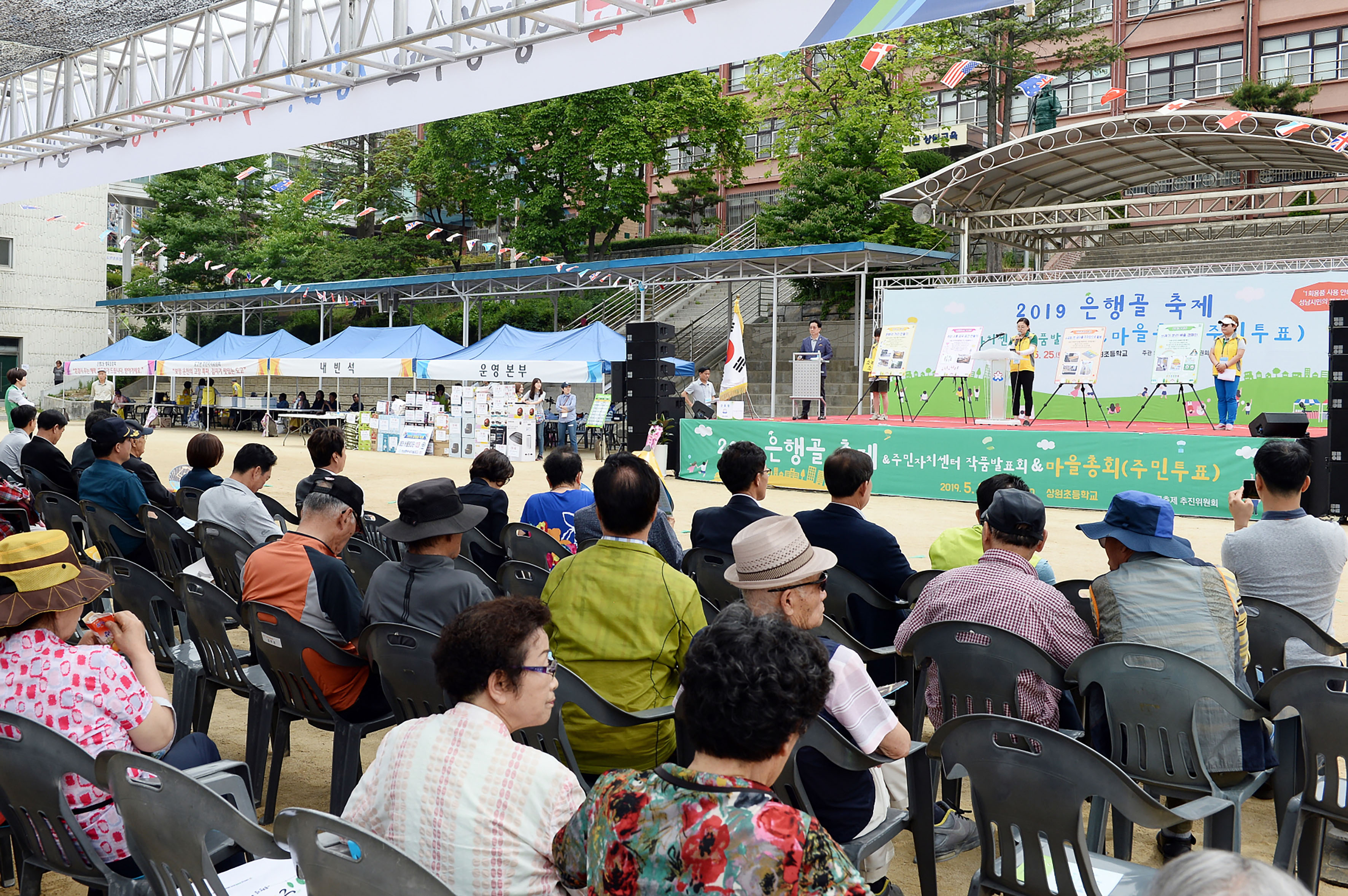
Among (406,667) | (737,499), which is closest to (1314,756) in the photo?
(737,499)

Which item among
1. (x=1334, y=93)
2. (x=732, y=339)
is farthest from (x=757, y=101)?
(x=732, y=339)

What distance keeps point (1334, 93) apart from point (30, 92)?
105 feet

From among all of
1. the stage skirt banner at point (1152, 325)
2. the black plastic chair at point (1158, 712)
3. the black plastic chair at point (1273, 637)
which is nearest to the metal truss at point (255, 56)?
the black plastic chair at point (1273, 637)

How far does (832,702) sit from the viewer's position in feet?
7.47

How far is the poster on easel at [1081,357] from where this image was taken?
14.2 metres

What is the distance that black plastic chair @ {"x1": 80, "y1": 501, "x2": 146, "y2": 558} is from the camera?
17.7 feet

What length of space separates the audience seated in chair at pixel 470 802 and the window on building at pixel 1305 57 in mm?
32976

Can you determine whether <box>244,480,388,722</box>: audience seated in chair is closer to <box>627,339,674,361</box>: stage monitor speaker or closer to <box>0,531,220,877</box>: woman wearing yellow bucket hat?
<box>0,531,220,877</box>: woman wearing yellow bucket hat

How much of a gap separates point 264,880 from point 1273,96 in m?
32.0

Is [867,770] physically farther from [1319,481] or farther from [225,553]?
[1319,481]

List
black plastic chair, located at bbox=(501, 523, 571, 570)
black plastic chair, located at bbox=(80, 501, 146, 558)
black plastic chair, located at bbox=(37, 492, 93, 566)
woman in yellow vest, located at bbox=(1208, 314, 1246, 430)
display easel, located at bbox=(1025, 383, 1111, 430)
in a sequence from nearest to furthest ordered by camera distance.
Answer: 1. black plastic chair, located at bbox=(501, 523, 571, 570)
2. black plastic chair, located at bbox=(80, 501, 146, 558)
3. black plastic chair, located at bbox=(37, 492, 93, 566)
4. woman in yellow vest, located at bbox=(1208, 314, 1246, 430)
5. display easel, located at bbox=(1025, 383, 1111, 430)

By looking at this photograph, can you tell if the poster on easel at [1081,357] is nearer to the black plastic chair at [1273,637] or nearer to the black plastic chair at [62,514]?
the black plastic chair at [1273,637]

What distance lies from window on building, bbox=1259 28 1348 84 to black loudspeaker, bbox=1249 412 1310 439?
81.6 feet

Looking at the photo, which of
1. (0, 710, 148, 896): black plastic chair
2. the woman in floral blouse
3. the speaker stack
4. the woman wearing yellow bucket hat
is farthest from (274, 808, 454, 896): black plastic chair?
the speaker stack
